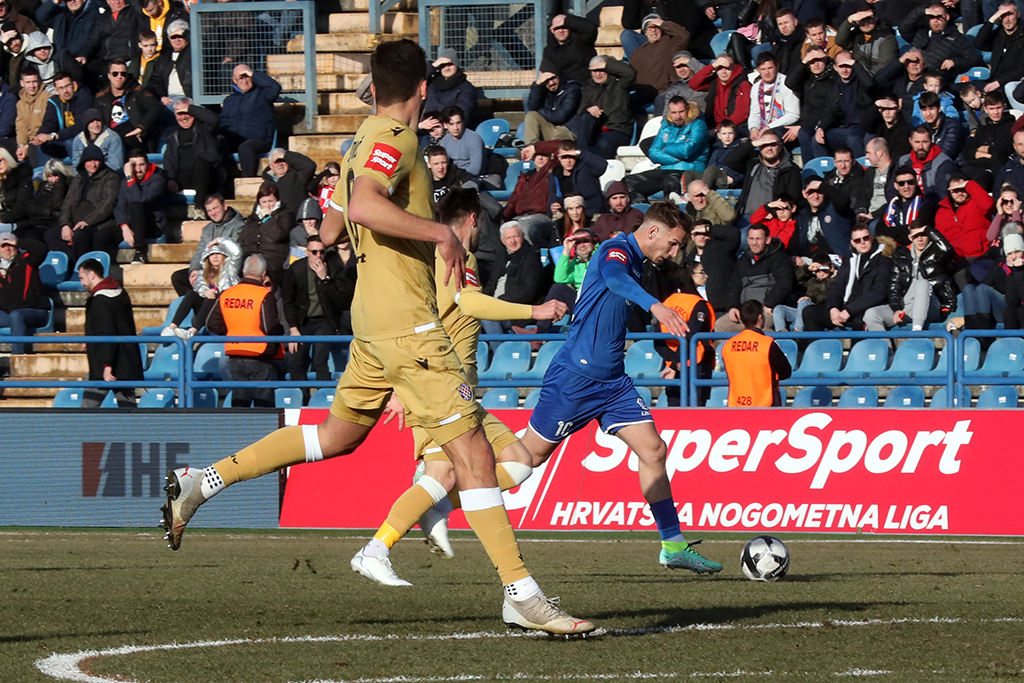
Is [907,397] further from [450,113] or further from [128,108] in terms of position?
[128,108]

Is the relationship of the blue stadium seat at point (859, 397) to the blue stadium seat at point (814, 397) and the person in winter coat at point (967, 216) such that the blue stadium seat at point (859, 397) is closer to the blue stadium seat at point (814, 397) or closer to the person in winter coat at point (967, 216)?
the blue stadium seat at point (814, 397)

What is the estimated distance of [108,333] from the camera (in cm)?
1705

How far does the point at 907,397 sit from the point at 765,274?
206 centimetres

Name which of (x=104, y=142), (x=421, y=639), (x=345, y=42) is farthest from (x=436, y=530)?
(x=345, y=42)

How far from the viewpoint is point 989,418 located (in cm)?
1320

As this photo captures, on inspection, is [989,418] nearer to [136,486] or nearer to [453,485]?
[453,485]

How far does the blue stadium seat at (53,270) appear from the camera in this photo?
19688 millimetres

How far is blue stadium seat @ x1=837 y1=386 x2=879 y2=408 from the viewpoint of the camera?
15.2 metres

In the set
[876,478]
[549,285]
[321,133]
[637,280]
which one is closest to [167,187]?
[321,133]

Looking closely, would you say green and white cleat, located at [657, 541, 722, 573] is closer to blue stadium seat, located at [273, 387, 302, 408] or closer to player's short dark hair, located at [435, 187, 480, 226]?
player's short dark hair, located at [435, 187, 480, 226]

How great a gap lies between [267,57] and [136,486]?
9.14 metres

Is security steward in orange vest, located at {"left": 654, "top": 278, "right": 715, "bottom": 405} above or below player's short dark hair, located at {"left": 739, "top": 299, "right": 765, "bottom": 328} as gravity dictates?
below

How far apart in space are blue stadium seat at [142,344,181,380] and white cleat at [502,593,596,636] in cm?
1202

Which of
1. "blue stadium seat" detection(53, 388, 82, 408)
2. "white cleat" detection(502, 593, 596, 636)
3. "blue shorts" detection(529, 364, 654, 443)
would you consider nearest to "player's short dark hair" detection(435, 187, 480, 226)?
"blue shorts" detection(529, 364, 654, 443)
